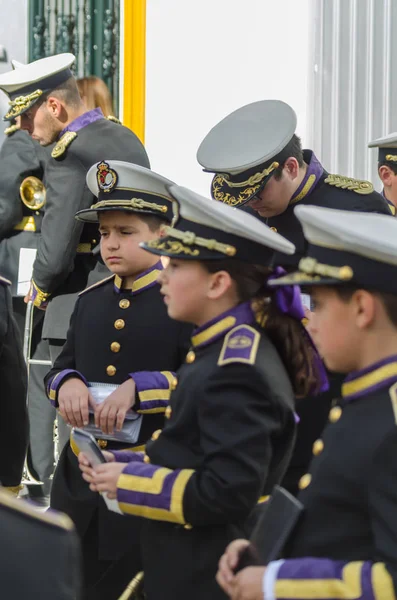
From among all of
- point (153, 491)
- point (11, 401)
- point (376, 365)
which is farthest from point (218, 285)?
point (11, 401)

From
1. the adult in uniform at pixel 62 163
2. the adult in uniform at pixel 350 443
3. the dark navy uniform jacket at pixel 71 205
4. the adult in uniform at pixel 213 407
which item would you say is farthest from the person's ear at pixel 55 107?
the adult in uniform at pixel 350 443

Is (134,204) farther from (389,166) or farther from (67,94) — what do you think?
(67,94)

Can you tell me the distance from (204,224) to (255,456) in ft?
1.77

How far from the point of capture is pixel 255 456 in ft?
8.30

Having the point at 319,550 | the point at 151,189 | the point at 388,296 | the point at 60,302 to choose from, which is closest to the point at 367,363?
the point at 388,296

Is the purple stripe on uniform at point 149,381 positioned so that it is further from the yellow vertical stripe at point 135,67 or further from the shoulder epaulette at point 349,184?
the yellow vertical stripe at point 135,67

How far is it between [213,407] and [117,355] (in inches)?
40.0

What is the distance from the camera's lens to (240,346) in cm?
264

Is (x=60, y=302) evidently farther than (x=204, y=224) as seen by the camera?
Yes

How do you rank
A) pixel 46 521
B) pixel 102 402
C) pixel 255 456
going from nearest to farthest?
pixel 46 521 → pixel 255 456 → pixel 102 402

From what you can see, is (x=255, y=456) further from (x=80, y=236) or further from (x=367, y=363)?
(x=80, y=236)

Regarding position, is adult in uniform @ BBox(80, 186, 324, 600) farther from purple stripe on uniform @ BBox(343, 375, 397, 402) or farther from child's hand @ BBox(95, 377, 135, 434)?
child's hand @ BBox(95, 377, 135, 434)

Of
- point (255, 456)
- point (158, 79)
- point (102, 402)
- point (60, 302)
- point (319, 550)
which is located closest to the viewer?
point (319, 550)

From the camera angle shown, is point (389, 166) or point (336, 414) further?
point (389, 166)
